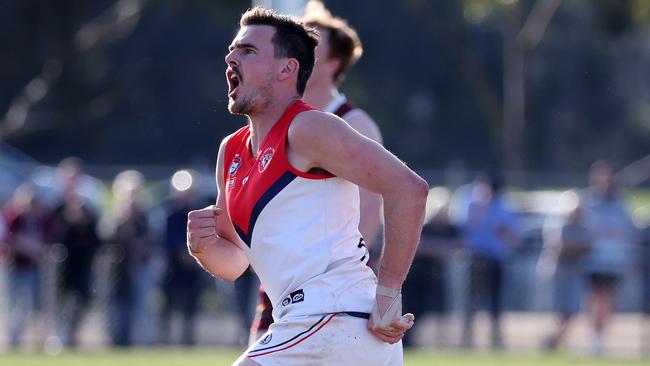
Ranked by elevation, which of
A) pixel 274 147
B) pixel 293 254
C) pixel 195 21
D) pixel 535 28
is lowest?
pixel 293 254

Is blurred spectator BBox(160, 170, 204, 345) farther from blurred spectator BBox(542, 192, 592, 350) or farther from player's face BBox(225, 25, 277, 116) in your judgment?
player's face BBox(225, 25, 277, 116)

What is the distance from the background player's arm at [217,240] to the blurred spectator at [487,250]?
32.2ft

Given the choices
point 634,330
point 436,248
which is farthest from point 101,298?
point 634,330

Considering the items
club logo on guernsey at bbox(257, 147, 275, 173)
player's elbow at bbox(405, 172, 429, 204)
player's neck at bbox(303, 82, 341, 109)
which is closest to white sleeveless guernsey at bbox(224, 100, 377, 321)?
club logo on guernsey at bbox(257, 147, 275, 173)

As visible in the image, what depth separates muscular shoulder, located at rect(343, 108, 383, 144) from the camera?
5785mm

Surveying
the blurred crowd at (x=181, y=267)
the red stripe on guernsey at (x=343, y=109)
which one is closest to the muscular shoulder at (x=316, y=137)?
the red stripe on guernsey at (x=343, y=109)

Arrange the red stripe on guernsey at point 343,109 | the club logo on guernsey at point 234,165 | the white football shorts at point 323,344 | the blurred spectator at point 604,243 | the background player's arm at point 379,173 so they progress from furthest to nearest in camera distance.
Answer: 1. the blurred spectator at point 604,243
2. the red stripe on guernsey at point 343,109
3. the club logo on guernsey at point 234,165
4. the white football shorts at point 323,344
5. the background player's arm at point 379,173

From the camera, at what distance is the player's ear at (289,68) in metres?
4.37

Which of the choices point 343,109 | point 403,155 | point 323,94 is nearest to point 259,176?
point 343,109

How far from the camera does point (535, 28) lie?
24.9 metres

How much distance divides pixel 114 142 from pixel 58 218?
80.4ft

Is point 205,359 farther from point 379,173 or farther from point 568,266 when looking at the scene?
point 379,173

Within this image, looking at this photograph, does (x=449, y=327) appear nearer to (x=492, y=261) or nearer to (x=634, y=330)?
(x=492, y=261)

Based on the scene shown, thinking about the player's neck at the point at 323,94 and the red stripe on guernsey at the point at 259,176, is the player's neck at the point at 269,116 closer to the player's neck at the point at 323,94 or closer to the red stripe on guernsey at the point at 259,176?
the red stripe on guernsey at the point at 259,176
